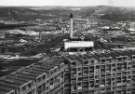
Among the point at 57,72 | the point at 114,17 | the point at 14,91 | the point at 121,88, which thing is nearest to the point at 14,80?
the point at 14,91

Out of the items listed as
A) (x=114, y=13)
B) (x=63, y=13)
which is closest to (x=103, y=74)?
(x=114, y=13)

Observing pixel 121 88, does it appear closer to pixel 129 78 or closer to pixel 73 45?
pixel 129 78

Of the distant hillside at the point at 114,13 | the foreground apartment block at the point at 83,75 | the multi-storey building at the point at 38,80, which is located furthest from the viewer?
the distant hillside at the point at 114,13

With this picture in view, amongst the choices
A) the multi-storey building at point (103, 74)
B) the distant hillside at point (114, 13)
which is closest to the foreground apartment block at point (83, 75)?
the multi-storey building at point (103, 74)

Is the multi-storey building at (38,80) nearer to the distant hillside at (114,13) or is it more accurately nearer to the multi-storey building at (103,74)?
the multi-storey building at (103,74)

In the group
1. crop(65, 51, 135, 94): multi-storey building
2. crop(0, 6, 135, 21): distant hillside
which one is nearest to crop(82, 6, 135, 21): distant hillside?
crop(0, 6, 135, 21): distant hillside

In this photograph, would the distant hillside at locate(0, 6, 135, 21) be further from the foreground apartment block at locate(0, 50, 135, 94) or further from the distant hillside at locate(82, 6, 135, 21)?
the foreground apartment block at locate(0, 50, 135, 94)

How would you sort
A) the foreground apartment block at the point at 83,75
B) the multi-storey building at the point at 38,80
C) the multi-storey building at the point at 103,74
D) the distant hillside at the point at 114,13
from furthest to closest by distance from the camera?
the distant hillside at the point at 114,13
the multi-storey building at the point at 103,74
the foreground apartment block at the point at 83,75
the multi-storey building at the point at 38,80
